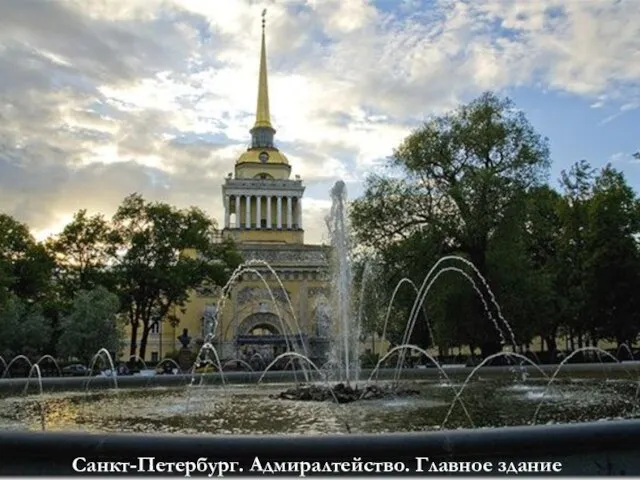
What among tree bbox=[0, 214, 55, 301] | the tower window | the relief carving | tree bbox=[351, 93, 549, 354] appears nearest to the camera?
tree bbox=[351, 93, 549, 354]

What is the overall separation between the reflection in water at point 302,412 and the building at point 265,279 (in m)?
39.6

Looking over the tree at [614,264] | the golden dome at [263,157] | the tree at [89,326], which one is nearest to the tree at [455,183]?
the tree at [614,264]

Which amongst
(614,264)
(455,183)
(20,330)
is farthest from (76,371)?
(614,264)

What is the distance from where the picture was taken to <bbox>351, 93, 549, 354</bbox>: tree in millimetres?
28875

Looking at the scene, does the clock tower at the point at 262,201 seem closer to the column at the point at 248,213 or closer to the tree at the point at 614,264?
the column at the point at 248,213

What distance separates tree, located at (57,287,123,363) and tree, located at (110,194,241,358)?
494 centimetres

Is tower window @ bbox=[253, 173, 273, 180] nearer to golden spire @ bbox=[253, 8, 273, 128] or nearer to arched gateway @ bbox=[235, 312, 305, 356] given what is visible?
golden spire @ bbox=[253, 8, 273, 128]

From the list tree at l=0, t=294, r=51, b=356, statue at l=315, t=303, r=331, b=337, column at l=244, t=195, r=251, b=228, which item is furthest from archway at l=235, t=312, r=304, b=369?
tree at l=0, t=294, r=51, b=356

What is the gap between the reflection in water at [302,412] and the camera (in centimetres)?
878

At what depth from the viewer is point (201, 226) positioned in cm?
4384

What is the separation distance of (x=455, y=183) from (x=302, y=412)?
20.7 meters

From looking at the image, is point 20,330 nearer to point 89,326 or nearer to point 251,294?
point 89,326

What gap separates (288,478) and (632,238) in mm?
32977

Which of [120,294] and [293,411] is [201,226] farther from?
[293,411]
